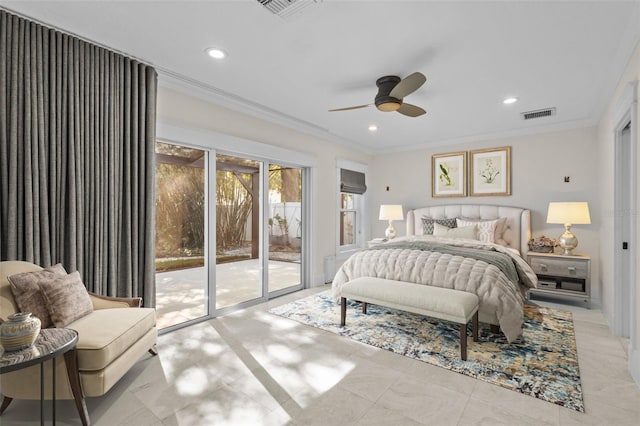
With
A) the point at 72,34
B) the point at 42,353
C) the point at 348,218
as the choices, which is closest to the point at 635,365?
the point at 42,353

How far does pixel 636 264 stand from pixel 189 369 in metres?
3.48

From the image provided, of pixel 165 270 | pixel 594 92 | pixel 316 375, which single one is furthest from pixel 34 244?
pixel 594 92

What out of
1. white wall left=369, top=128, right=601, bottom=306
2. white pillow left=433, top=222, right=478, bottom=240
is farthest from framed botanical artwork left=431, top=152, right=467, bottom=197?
white pillow left=433, top=222, right=478, bottom=240

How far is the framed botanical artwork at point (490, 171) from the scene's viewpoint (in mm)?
4938

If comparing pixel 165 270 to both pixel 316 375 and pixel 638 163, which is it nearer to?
pixel 316 375

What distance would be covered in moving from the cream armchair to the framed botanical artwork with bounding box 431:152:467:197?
4989 millimetres

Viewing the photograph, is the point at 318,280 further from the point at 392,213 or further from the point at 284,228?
the point at 392,213

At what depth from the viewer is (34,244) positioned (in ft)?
7.22

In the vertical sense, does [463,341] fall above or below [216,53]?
below

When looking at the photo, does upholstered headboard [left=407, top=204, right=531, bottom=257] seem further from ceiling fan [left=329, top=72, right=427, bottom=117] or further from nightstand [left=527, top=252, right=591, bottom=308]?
ceiling fan [left=329, top=72, right=427, bottom=117]

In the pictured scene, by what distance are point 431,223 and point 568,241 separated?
182 centimetres

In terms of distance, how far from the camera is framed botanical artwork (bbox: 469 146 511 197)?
16.2 ft

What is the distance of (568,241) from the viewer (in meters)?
4.09

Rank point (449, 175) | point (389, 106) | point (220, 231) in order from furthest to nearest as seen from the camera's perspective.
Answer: point (449, 175) → point (220, 231) → point (389, 106)
